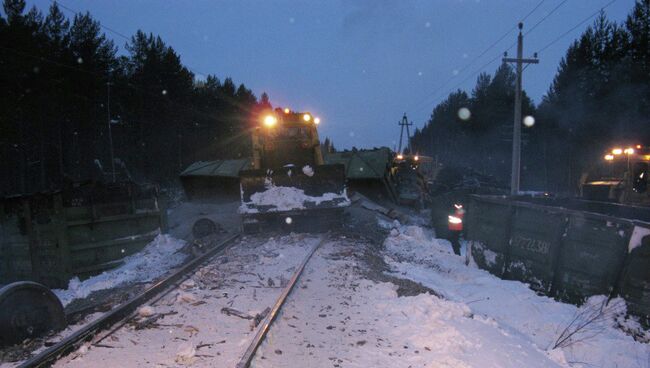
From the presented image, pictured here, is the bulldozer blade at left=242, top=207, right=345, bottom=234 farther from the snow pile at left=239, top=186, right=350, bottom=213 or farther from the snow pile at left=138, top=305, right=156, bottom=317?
the snow pile at left=138, top=305, right=156, bottom=317

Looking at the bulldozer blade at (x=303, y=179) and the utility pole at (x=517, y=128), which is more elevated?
the utility pole at (x=517, y=128)

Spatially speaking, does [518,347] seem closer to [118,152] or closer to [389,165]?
[389,165]

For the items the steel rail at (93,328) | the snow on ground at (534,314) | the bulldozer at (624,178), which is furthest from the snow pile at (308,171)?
the bulldozer at (624,178)

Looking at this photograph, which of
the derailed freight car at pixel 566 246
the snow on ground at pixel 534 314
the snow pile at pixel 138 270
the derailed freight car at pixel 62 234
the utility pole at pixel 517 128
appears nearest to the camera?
the snow on ground at pixel 534 314

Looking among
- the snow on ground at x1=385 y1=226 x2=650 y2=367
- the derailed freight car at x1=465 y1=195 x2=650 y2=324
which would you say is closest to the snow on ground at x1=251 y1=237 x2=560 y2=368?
the snow on ground at x1=385 y1=226 x2=650 y2=367

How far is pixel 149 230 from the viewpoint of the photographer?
10.8 meters

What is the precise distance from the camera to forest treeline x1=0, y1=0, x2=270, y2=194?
A: 25641mm

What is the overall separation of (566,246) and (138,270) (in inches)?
319

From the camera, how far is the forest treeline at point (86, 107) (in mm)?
25641

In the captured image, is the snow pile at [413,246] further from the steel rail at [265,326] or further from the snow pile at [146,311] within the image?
the snow pile at [146,311]

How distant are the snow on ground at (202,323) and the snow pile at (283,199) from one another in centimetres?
312

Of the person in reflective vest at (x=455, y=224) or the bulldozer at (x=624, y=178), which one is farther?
the bulldozer at (x=624, y=178)

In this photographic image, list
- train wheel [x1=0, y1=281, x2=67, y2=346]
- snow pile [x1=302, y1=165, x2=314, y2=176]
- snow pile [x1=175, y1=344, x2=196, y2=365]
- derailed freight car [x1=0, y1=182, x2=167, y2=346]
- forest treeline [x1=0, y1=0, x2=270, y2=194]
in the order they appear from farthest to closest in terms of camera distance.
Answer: forest treeline [x1=0, y1=0, x2=270, y2=194] → snow pile [x1=302, y1=165, x2=314, y2=176] → derailed freight car [x1=0, y1=182, x2=167, y2=346] → train wheel [x1=0, y1=281, x2=67, y2=346] → snow pile [x1=175, y1=344, x2=196, y2=365]

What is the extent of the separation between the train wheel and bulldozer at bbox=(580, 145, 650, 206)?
373 inches
